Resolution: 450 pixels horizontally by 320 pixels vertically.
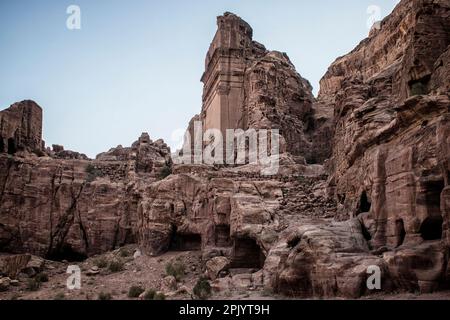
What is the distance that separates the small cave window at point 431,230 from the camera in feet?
33.9

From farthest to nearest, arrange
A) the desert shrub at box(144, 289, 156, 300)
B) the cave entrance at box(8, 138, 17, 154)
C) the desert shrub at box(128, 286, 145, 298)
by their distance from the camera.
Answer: the cave entrance at box(8, 138, 17, 154), the desert shrub at box(128, 286, 145, 298), the desert shrub at box(144, 289, 156, 300)

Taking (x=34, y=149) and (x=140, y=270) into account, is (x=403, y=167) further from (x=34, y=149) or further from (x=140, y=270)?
(x=34, y=149)

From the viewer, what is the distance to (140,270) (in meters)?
19.4

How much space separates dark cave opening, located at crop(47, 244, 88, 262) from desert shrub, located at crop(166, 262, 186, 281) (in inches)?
269

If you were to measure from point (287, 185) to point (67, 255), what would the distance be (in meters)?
11.6

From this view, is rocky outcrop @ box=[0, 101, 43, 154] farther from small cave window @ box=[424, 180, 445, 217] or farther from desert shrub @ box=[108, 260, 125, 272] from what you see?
small cave window @ box=[424, 180, 445, 217]

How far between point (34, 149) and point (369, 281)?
22.8m

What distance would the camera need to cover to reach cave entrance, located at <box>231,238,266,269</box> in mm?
17484

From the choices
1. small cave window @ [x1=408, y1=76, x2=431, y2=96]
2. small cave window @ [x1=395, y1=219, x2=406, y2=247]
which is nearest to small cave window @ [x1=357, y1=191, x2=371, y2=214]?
small cave window @ [x1=395, y1=219, x2=406, y2=247]

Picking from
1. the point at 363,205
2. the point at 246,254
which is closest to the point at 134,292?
the point at 246,254

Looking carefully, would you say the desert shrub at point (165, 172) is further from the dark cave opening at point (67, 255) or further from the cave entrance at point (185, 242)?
the dark cave opening at point (67, 255)

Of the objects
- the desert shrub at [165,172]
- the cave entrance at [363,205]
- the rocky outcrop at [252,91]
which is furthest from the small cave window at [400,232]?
the rocky outcrop at [252,91]

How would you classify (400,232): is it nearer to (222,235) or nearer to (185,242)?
(222,235)
